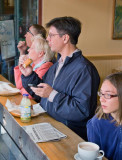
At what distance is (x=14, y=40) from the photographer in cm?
436

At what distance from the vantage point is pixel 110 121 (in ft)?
5.47

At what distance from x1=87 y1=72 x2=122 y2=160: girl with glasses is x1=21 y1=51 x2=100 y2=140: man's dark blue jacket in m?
0.35

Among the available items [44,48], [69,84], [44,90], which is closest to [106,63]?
[44,48]

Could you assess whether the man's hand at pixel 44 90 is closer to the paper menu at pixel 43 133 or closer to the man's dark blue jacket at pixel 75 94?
the man's dark blue jacket at pixel 75 94

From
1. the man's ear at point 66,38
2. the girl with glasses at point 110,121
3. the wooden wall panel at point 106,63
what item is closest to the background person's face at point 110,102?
the girl with glasses at point 110,121

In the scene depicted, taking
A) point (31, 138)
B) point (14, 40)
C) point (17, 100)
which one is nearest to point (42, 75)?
point (17, 100)

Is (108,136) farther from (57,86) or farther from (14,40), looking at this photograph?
(14,40)

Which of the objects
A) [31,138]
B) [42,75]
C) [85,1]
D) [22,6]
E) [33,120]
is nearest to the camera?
[31,138]

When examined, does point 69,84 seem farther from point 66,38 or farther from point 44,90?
point 66,38

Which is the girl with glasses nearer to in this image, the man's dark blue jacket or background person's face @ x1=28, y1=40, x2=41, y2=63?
the man's dark blue jacket

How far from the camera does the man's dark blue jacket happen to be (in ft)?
6.84

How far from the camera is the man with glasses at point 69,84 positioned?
6.87 ft

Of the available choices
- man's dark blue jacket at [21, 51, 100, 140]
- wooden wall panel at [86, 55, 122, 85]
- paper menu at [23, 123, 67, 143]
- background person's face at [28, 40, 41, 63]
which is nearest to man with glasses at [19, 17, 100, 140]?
→ man's dark blue jacket at [21, 51, 100, 140]

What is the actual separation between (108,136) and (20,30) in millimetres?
3057
